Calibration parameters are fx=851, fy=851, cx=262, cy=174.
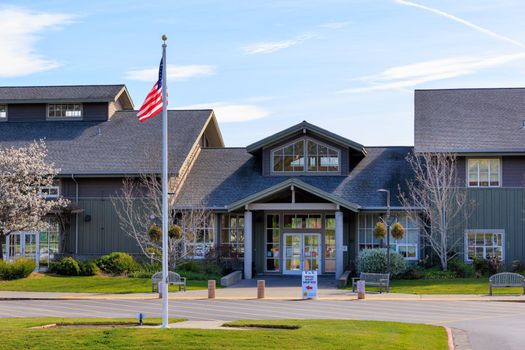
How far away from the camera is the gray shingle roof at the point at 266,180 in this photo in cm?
4053

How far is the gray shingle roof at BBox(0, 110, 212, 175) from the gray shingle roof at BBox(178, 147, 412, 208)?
1623mm

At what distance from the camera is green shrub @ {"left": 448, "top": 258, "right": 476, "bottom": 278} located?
36906 millimetres

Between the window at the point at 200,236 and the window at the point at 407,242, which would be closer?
the window at the point at 407,242

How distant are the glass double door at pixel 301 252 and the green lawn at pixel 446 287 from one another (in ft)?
18.2

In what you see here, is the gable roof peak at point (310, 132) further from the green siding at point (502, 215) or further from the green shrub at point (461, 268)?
the green shrub at point (461, 268)

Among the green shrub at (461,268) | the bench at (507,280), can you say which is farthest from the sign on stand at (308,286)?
the green shrub at (461,268)

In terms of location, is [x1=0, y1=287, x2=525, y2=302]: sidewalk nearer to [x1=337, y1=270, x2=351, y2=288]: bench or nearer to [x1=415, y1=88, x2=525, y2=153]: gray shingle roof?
[x1=337, y1=270, x2=351, y2=288]: bench

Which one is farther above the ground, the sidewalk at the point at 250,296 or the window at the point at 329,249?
the window at the point at 329,249

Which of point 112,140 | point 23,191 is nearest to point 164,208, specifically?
point 23,191

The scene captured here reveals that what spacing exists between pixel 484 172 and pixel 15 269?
2174 centimetres

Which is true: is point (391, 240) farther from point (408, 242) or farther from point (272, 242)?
point (272, 242)

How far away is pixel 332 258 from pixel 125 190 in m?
10.6

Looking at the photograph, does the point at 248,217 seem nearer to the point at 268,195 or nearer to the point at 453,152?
the point at 268,195

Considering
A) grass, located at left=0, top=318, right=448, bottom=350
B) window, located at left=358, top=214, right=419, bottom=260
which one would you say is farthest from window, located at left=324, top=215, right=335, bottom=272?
grass, located at left=0, top=318, right=448, bottom=350
